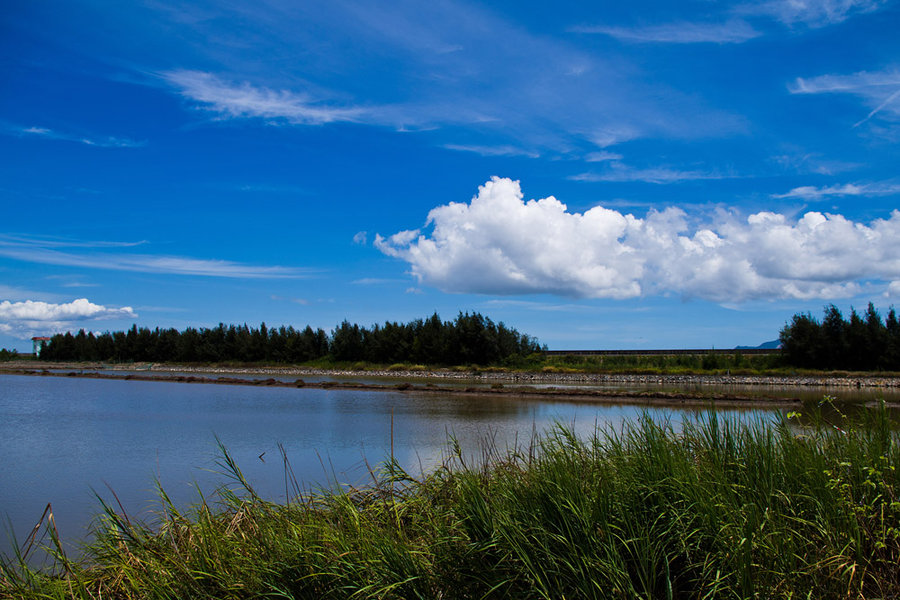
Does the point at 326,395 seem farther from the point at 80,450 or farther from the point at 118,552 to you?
the point at 118,552

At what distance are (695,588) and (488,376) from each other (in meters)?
52.9

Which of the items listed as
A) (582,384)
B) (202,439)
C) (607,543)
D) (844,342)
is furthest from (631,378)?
(607,543)

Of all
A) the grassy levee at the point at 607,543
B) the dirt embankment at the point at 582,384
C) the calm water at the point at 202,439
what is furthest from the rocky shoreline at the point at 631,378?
the grassy levee at the point at 607,543

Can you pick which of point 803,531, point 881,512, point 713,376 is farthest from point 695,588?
point 713,376

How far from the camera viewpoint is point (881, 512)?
4.05 m

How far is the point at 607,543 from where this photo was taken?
3.93m

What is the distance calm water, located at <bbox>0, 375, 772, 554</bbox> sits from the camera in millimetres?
9758

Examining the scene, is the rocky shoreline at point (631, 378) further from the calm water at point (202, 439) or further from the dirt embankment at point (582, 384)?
the calm water at point (202, 439)

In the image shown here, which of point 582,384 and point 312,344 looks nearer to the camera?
point 582,384

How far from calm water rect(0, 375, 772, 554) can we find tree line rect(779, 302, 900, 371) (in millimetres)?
31954

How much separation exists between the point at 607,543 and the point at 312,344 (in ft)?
271

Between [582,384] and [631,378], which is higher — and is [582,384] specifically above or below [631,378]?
below

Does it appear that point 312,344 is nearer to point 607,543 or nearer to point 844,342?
point 844,342

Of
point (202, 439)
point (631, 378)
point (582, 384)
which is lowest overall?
point (582, 384)
